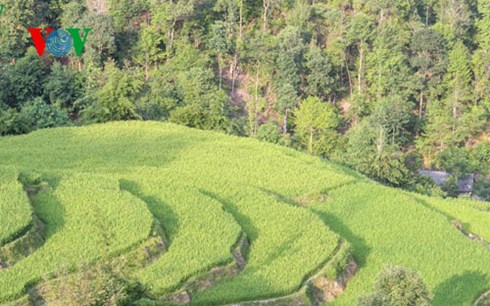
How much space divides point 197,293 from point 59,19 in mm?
29374

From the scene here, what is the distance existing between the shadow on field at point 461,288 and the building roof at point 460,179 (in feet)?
57.9

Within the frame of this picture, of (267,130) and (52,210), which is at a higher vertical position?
(52,210)

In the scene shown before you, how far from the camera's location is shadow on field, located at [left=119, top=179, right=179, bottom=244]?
1559 cm

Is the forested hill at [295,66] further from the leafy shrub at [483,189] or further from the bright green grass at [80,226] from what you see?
the bright green grass at [80,226]

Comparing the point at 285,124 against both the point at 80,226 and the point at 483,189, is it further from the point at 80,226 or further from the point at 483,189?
the point at 80,226

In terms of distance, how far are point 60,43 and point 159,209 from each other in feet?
75.9

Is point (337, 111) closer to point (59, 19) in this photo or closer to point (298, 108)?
point (298, 108)

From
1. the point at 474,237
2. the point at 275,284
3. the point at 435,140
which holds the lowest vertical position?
the point at 435,140

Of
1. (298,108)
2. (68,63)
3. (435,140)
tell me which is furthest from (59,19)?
(435,140)

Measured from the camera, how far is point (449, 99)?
3831cm

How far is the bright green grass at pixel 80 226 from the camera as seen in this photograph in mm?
13484

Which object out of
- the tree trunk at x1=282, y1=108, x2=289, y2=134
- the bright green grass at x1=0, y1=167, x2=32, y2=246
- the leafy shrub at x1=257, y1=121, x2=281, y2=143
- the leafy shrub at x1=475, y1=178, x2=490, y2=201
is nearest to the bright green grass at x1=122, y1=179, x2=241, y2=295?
the bright green grass at x1=0, y1=167, x2=32, y2=246

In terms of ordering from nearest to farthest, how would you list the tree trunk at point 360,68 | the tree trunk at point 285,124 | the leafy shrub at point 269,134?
the leafy shrub at point 269,134, the tree trunk at point 285,124, the tree trunk at point 360,68

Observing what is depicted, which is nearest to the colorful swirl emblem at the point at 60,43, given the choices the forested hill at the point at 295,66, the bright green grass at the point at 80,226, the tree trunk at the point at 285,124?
the forested hill at the point at 295,66
